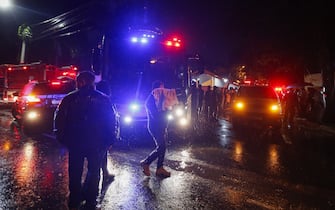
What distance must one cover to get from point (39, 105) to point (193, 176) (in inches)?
281

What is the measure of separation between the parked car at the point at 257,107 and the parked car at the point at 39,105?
21.4 feet

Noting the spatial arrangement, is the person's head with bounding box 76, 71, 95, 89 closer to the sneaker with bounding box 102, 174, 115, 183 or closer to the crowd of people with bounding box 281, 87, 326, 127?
the sneaker with bounding box 102, 174, 115, 183

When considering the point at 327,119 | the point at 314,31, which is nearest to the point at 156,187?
the point at 327,119

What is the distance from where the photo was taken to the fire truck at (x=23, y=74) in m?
22.6

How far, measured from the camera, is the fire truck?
22.6 meters

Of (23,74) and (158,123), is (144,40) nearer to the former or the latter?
(158,123)

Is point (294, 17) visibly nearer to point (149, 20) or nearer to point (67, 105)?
point (149, 20)

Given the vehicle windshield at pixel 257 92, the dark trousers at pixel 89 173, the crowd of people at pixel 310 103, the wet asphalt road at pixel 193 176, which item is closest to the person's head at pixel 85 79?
the dark trousers at pixel 89 173

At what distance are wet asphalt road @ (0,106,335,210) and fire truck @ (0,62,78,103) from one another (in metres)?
11.6

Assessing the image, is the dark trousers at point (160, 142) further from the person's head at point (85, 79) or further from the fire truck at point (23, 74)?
the fire truck at point (23, 74)

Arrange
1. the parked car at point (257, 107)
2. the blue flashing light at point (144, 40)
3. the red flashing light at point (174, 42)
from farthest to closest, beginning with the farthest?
the parked car at point (257, 107), the red flashing light at point (174, 42), the blue flashing light at point (144, 40)

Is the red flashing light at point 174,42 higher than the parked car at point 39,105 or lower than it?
higher

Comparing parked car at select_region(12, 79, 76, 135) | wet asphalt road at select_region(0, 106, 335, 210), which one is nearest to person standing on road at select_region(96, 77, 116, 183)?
wet asphalt road at select_region(0, 106, 335, 210)

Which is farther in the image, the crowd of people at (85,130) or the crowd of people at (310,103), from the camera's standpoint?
the crowd of people at (310,103)
